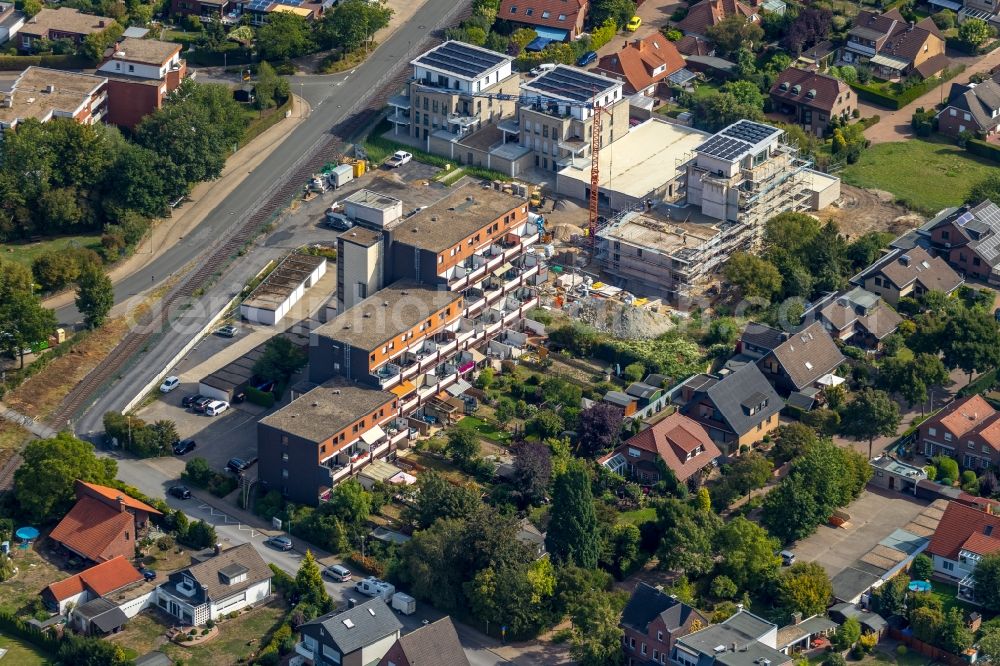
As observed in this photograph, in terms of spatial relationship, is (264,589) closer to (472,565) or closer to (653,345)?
(472,565)

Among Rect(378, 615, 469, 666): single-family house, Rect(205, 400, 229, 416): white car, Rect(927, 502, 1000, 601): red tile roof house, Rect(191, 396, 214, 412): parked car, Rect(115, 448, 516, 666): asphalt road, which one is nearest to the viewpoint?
Rect(378, 615, 469, 666): single-family house

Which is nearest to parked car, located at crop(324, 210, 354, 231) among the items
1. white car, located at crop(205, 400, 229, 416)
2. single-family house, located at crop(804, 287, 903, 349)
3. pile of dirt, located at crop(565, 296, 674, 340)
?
pile of dirt, located at crop(565, 296, 674, 340)

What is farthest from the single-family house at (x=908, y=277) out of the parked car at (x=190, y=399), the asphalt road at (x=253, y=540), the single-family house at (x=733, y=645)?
the parked car at (x=190, y=399)

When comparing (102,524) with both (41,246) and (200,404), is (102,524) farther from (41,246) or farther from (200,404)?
(41,246)

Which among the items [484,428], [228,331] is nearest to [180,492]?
[228,331]

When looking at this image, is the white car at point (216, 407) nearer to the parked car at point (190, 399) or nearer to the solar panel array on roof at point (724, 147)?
→ the parked car at point (190, 399)

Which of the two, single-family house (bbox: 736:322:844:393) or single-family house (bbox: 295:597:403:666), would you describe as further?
single-family house (bbox: 736:322:844:393)

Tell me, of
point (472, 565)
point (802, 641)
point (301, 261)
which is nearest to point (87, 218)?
point (301, 261)

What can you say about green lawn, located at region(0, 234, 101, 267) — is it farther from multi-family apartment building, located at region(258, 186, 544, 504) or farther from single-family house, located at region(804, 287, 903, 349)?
single-family house, located at region(804, 287, 903, 349)
